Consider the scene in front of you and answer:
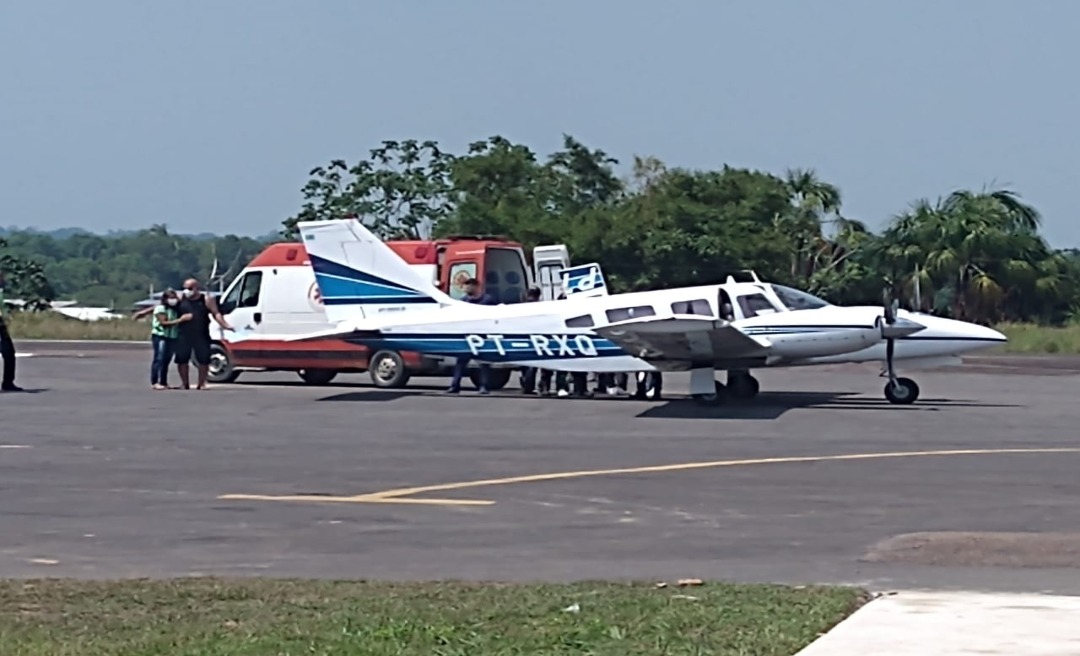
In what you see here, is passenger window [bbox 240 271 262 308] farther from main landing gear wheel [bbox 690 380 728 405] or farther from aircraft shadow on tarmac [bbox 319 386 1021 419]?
main landing gear wheel [bbox 690 380 728 405]

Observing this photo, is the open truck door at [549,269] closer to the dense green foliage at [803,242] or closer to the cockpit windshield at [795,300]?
the cockpit windshield at [795,300]

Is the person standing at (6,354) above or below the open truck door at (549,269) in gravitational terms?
below

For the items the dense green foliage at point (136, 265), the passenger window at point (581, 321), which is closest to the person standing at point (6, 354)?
the passenger window at point (581, 321)

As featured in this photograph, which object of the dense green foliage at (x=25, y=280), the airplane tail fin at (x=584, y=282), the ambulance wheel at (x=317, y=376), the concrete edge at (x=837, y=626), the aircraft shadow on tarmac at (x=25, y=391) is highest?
the dense green foliage at (x=25, y=280)

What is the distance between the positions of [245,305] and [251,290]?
10.6 inches

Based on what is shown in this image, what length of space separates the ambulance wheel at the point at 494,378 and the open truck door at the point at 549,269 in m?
2.49

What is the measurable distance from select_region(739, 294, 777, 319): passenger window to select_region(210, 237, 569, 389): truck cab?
4.61 metres

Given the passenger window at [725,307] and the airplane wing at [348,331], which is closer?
the passenger window at [725,307]

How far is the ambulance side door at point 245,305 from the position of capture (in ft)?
93.1

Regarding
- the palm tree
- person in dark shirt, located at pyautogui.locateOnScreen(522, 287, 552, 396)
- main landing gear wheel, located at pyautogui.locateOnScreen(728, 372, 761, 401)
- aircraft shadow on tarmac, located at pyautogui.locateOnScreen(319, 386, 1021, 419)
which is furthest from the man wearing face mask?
the palm tree

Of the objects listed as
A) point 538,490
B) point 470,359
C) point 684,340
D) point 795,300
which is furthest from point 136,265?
point 538,490

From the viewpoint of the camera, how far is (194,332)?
87.9 ft

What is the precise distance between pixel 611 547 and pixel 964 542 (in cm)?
226

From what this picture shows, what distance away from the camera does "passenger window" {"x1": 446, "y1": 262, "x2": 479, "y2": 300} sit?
27.8 meters
